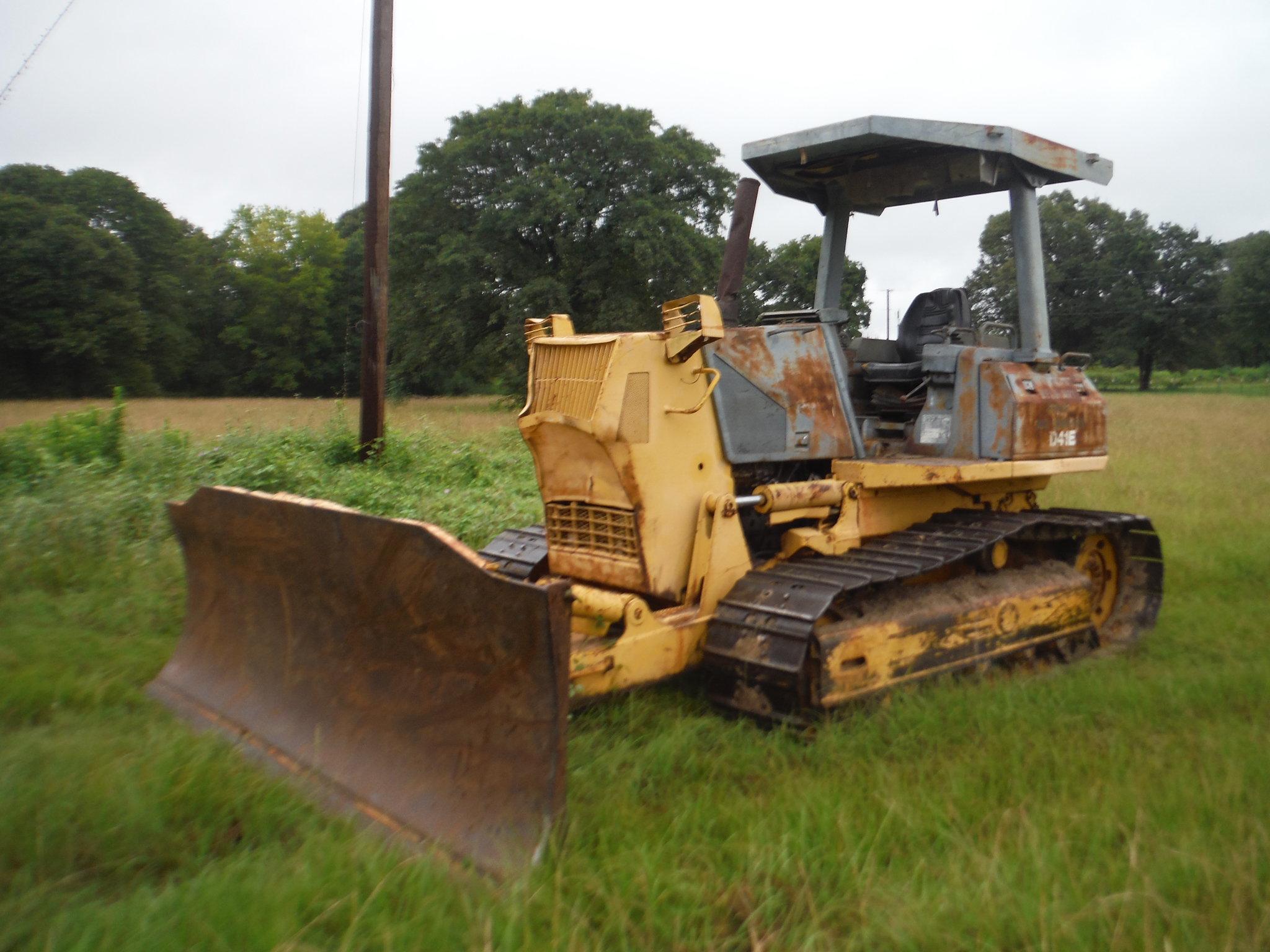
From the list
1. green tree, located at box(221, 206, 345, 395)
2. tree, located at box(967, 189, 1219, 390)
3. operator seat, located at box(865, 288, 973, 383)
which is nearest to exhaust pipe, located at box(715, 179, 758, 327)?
operator seat, located at box(865, 288, 973, 383)

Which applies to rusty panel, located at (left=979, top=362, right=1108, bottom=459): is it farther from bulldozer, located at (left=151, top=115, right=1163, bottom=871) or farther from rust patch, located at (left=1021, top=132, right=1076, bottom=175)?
rust patch, located at (left=1021, top=132, right=1076, bottom=175)

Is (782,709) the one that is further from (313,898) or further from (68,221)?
(68,221)

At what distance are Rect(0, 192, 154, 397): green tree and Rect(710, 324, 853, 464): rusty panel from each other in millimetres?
11348

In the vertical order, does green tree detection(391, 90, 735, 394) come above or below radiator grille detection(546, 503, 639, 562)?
above

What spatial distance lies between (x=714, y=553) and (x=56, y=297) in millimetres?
12248

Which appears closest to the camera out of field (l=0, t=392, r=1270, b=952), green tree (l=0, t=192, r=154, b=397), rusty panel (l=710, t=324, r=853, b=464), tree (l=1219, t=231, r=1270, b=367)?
field (l=0, t=392, r=1270, b=952)

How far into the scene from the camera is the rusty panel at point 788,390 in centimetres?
457

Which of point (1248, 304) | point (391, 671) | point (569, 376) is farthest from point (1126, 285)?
point (391, 671)

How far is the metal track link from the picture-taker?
4.95 m

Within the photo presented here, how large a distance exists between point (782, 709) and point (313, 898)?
1955 mm

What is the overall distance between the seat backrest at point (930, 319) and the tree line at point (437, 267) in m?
0.33

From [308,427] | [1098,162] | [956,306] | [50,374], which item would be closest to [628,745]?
[956,306]

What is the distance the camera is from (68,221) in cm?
1360

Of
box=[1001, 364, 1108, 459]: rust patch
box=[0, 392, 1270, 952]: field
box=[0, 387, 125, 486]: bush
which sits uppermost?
box=[1001, 364, 1108, 459]: rust patch
